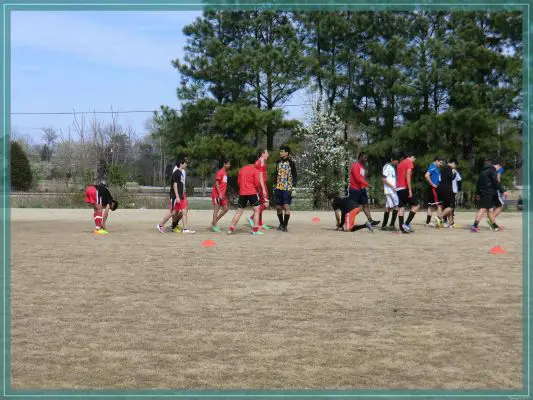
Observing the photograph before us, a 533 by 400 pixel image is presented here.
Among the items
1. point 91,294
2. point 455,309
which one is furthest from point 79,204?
point 455,309

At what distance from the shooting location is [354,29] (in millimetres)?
40844

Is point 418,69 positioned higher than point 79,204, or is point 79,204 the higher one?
point 418,69

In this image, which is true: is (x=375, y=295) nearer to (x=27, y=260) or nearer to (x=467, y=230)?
(x=27, y=260)

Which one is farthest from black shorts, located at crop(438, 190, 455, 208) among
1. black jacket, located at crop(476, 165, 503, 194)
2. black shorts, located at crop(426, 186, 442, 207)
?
black jacket, located at crop(476, 165, 503, 194)

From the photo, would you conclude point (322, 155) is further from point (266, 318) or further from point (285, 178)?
point (266, 318)

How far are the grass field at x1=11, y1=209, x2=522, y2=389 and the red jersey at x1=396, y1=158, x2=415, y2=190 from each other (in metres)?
3.84

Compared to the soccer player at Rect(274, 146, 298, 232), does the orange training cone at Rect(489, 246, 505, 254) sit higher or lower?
lower

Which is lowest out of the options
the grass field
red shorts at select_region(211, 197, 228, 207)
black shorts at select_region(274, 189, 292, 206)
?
the grass field

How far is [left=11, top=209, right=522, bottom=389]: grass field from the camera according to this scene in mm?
5227

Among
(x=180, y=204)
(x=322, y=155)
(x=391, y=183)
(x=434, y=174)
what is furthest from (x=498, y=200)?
(x=322, y=155)

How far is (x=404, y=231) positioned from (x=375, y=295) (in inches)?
353

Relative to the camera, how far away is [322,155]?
125 ft

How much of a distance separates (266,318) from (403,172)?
35.1ft

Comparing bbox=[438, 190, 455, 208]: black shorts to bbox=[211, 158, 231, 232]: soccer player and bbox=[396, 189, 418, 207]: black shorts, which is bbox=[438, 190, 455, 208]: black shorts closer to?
bbox=[396, 189, 418, 207]: black shorts
